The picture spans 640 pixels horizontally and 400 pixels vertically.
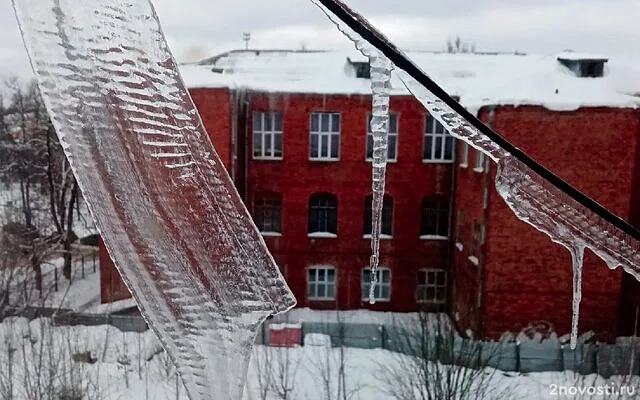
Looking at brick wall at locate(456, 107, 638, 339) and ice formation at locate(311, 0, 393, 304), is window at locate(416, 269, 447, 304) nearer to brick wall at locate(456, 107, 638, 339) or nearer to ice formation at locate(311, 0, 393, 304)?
brick wall at locate(456, 107, 638, 339)

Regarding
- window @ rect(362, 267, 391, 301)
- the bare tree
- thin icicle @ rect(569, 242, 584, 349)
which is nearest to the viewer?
thin icicle @ rect(569, 242, 584, 349)

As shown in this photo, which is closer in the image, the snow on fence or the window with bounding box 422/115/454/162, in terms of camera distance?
the snow on fence

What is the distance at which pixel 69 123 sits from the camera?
20.8 inches

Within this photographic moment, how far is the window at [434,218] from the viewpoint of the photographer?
10438mm

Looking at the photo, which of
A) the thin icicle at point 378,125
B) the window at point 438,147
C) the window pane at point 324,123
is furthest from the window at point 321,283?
the thin icicle at point 378,125

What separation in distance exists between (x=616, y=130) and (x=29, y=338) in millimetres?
7433

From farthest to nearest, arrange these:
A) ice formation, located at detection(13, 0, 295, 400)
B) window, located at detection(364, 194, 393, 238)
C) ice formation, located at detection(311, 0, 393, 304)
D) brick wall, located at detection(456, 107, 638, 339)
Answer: window, located at detection(364, 194, 393, 238) → brick wall, located at detection(456, 107, 638, 339) → ice formation, located at detection(311, 0, 393, 304) → ice formation, located at detection(13, 0, 295, 400)

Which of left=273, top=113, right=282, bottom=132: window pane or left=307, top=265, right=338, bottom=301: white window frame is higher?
left=273, top=113, right=282, bottom=132: window pane

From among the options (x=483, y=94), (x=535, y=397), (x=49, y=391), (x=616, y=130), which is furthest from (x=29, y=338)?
(x=616, y=130)

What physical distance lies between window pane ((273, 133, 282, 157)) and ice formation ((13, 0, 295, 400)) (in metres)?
9.52

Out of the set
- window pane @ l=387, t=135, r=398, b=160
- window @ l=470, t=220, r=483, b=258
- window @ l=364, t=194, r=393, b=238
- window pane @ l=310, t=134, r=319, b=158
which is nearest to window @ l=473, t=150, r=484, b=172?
window @ l=470, t=220, r=483, b=258

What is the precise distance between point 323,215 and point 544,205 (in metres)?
9.71

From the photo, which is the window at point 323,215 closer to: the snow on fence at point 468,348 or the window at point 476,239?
the snow on fence at point 468,348

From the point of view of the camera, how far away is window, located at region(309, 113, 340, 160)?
32.6 ft
